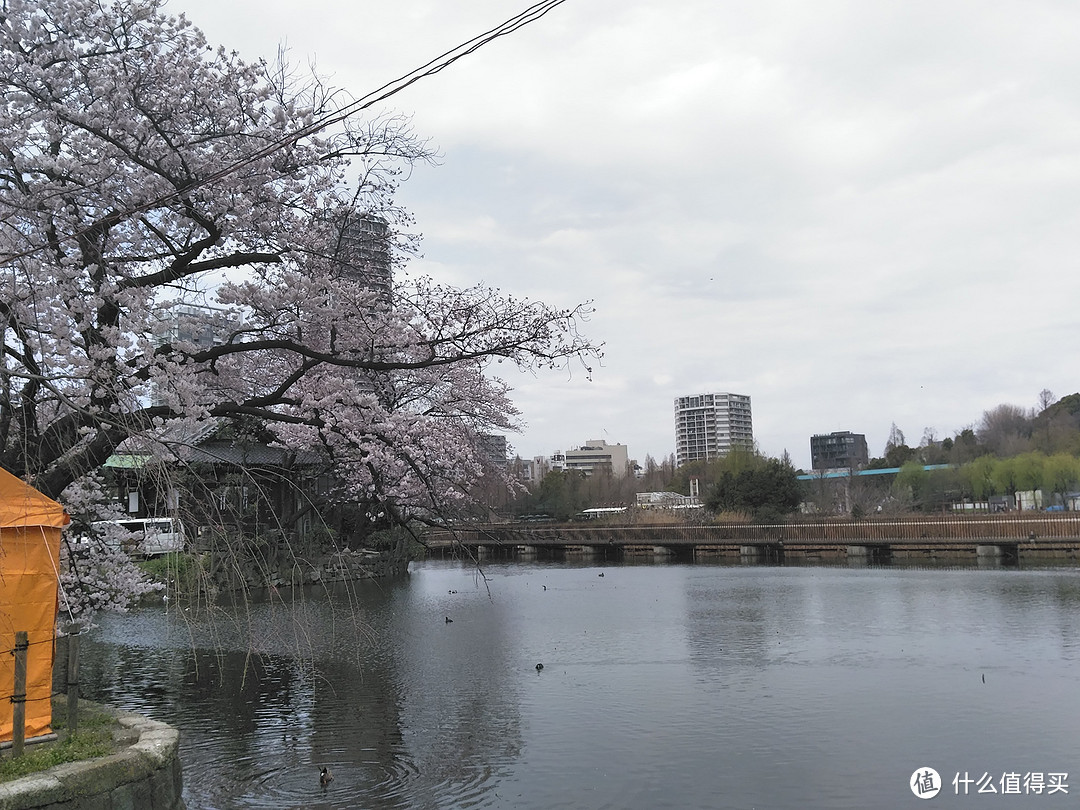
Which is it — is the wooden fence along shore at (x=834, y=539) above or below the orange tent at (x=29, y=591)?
below

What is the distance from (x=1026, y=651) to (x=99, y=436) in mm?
13534

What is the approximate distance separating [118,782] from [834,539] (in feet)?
117

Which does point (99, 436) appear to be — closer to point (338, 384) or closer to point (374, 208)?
point (338, 384)

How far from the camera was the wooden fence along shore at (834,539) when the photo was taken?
106 ft

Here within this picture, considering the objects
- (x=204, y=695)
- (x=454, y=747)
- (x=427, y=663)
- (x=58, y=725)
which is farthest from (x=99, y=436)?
(x=427, y=663)

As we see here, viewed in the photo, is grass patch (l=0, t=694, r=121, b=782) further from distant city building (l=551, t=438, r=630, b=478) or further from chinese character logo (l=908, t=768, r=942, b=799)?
distant city building (l=551, t=438, r=630, b=478)

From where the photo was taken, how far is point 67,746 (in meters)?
6.13

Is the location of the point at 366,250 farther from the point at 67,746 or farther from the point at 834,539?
the point at 834,539

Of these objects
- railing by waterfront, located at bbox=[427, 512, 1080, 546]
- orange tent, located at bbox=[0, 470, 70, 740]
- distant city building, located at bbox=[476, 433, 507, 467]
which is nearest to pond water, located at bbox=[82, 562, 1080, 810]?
orange tent, located at bbox=[0, 470, 70, 740]

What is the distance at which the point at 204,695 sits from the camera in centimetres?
1203

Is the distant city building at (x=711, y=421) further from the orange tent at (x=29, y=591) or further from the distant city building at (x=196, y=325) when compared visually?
the orange tent at (x=29, y=591)

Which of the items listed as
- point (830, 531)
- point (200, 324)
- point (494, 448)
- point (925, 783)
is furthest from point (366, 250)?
point (830, 531)

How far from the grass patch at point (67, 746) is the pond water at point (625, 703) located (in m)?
0.93

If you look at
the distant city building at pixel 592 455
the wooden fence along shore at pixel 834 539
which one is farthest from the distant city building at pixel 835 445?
the wooden fence along shore at pixel 834 539
